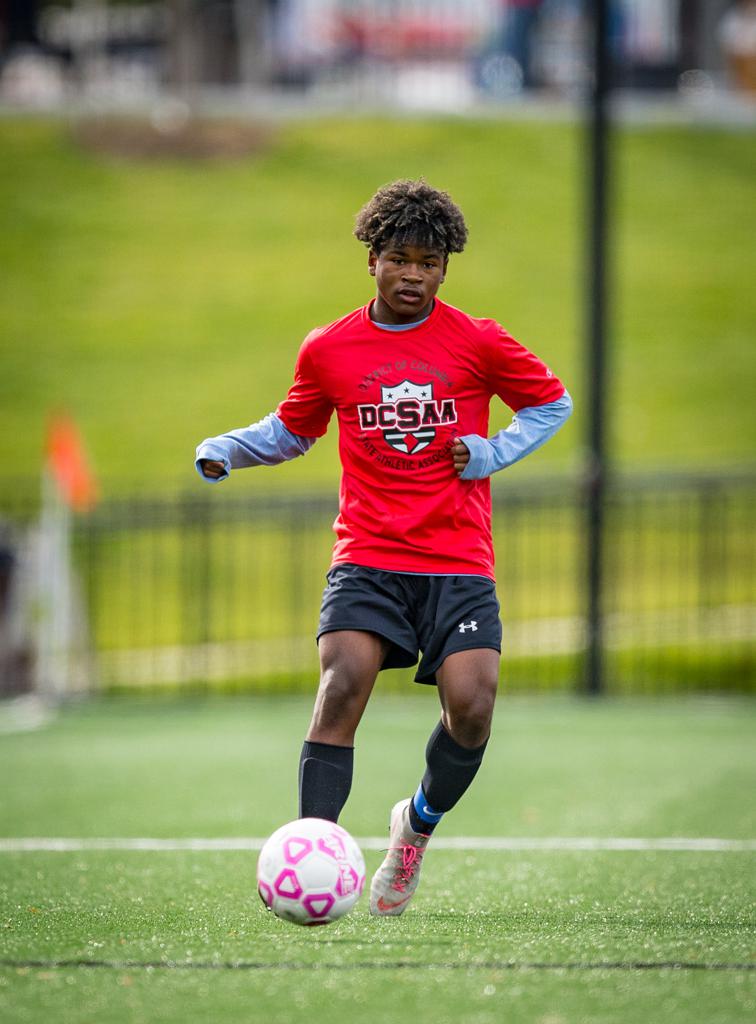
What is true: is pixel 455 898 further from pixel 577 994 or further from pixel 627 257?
pixel 627 257

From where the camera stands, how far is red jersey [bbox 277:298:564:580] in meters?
4.57

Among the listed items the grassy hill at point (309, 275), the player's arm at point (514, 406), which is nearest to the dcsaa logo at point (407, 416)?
the player's arm at point (514, 406)

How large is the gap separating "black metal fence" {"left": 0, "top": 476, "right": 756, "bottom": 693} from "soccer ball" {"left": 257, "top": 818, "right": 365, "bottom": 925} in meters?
8.02

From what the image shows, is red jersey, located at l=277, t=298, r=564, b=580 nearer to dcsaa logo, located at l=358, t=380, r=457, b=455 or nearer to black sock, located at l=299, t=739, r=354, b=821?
dcsaa logo, located at l=358, t=380, r=457, b=455

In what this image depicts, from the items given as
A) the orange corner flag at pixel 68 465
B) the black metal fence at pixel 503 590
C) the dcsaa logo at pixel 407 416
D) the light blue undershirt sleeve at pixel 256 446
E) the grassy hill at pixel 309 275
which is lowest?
the black metal fence at pixel 503 590

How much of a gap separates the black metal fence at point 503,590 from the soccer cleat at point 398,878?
293 inches

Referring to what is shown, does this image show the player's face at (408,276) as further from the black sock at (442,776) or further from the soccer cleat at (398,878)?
the soccer cleat at (398,878)

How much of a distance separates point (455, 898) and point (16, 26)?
3504 cm

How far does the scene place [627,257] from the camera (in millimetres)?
28250

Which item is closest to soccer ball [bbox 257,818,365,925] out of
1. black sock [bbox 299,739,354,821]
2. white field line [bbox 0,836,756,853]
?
black sock [bbox 299,739,354,821]

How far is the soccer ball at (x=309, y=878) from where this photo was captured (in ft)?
13.2

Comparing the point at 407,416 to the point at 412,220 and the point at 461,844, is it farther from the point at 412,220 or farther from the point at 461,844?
the point at 461,844

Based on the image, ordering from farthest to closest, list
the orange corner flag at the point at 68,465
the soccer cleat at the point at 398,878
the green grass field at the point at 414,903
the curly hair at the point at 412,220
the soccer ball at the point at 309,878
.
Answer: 1. the orange corner flag at the point at 68,465
2. the soccer cleat at the point at 398,878
3. the curly hair at the point at 412,220
4. the soccer ball at the point at 309,878
5. the green grass field at the point at 414,903

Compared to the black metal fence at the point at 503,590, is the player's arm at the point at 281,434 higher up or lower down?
higher up
